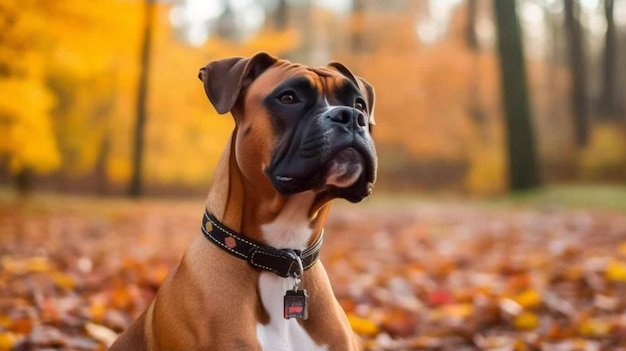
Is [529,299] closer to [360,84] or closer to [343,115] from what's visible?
[360,84]

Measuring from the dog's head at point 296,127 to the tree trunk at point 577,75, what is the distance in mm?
24688

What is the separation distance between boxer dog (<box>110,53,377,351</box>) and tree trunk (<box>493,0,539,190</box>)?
14834 mm

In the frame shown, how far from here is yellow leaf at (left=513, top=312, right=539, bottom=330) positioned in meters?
5.54

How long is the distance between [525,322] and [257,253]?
10.4 feet

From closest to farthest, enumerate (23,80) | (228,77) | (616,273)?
(228,77) < (616,273) < (23,80)

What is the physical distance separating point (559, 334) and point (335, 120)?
3104mm

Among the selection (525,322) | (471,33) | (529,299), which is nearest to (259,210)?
(525,322)

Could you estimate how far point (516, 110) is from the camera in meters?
17.4

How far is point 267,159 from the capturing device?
121 inches

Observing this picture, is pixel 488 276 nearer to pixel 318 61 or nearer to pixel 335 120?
pixel 335 120

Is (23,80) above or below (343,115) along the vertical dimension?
below

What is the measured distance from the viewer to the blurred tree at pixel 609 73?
87.1ft

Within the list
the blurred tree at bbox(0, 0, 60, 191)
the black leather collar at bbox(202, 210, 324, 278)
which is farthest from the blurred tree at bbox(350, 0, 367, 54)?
the black leather collar at bbox(202, 210, 324, 278)

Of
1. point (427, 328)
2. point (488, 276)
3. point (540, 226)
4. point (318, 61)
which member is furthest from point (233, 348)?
point (318, 61)
